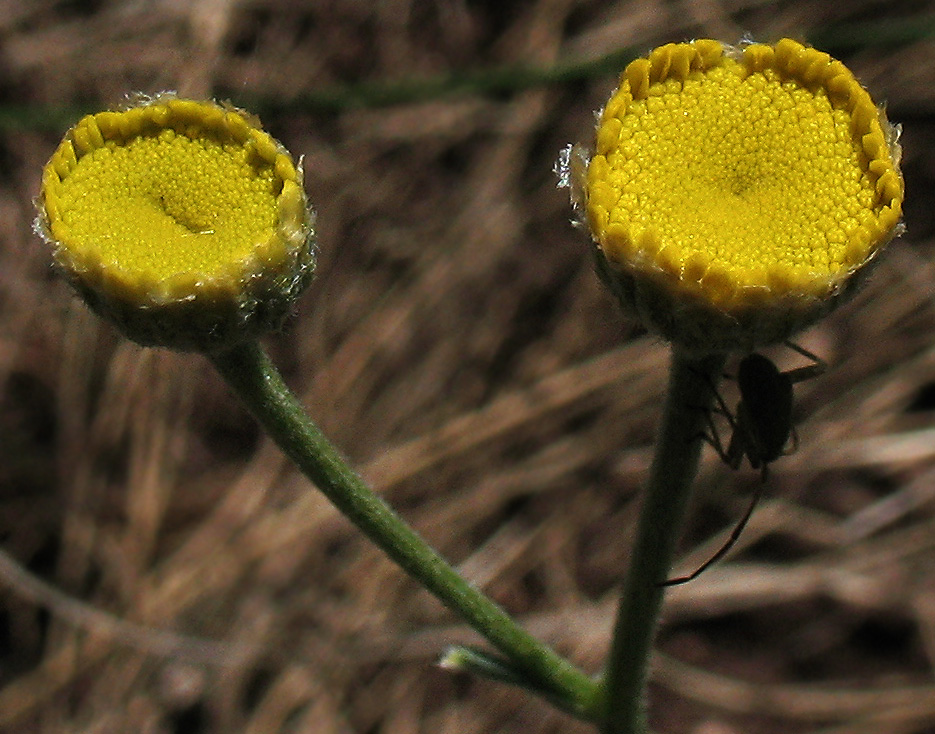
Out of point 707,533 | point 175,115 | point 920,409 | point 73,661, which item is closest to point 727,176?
point 175,115

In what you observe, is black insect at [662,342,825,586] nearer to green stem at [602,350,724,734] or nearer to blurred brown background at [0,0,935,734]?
green stem at [602,350,724,734]

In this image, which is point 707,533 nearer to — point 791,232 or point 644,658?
point 644,658

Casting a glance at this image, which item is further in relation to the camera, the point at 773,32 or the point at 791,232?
the point at 773,32

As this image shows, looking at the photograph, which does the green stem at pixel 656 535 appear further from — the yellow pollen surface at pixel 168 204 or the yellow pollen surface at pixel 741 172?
the yellow pollen surface at pixel 168 204

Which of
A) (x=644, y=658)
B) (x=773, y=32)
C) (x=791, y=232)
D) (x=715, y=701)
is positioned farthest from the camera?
(x=773, y=32)

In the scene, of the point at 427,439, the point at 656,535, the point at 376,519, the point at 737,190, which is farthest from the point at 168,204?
the point at 427,439

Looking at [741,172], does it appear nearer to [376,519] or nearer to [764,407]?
[764,407]
